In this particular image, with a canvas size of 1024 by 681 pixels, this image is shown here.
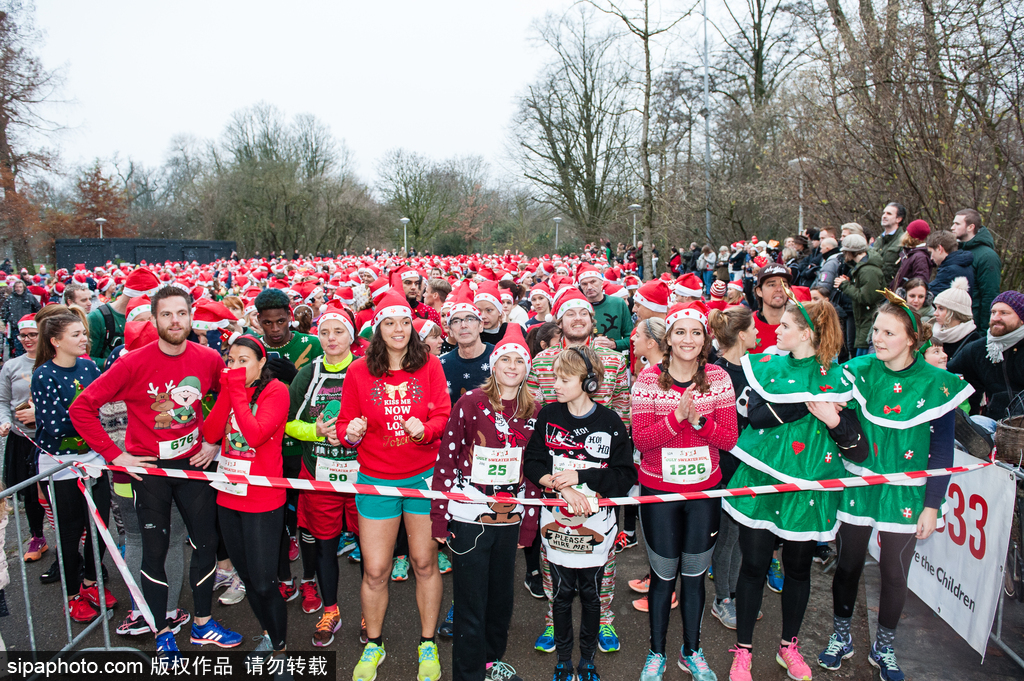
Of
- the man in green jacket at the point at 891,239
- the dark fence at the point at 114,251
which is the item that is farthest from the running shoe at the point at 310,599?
the dark fence at the point at 114,251

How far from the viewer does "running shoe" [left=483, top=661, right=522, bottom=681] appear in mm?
3531

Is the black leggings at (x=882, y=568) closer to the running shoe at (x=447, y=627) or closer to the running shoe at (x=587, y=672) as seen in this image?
the running shoe at (x=587, y=672)

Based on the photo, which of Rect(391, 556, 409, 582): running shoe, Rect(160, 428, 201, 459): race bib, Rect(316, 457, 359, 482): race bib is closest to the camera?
Rect(160, 428, 201, 459): race bib

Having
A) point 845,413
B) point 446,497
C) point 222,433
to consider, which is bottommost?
point 446,497

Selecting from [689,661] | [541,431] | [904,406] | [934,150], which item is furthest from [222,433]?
[934,150]

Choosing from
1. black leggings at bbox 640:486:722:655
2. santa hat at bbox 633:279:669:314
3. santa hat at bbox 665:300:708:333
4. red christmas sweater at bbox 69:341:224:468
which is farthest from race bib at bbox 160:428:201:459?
santa hat at bbox 633:279:669:314

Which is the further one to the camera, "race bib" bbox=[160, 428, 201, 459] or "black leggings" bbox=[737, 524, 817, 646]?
"race bib" bbox=[160, 428, 201, 459]

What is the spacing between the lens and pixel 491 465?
3.40 meters

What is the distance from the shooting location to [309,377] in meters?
4.16

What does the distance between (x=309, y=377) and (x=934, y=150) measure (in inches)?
364

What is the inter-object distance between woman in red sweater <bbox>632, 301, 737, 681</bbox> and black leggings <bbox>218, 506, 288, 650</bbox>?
6.88ft

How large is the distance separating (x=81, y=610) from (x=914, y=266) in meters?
8.66

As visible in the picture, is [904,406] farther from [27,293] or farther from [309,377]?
[27,293]

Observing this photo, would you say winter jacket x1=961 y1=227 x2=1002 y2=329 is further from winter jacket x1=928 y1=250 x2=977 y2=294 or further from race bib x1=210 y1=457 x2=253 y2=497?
race bib x1=210 y1=457 x2=253 y2=497
